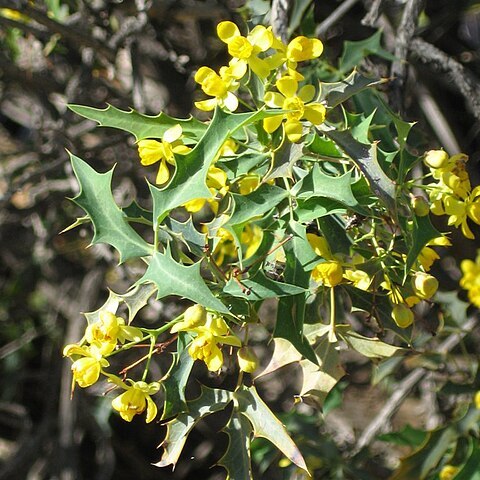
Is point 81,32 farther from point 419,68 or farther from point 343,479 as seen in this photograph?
point 343,479

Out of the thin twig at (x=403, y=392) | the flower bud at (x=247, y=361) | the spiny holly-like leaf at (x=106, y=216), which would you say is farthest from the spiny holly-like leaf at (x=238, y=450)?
the thin twig at (x=403, y=392)

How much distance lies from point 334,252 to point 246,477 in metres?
0.43

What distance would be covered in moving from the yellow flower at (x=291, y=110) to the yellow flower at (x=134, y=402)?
45 centimetres

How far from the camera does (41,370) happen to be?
350cm

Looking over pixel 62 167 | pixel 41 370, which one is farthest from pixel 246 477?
pixel 41 370

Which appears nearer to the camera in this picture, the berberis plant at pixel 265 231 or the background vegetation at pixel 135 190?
the berberis plant at pixel 265 231

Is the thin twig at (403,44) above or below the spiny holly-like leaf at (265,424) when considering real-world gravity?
above

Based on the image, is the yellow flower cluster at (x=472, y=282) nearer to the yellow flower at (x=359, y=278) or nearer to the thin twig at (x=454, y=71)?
the thin twig at (x=454, y=71)

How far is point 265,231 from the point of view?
3.79 ft

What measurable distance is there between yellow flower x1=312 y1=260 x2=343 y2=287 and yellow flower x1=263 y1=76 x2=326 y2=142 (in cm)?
19

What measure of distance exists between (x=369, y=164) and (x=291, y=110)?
0.14m

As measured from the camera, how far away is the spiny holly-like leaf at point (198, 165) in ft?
3.53

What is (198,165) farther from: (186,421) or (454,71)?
(454,71)

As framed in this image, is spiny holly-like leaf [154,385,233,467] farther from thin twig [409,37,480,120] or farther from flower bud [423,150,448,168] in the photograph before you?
thin twig [409,37,480,120]
